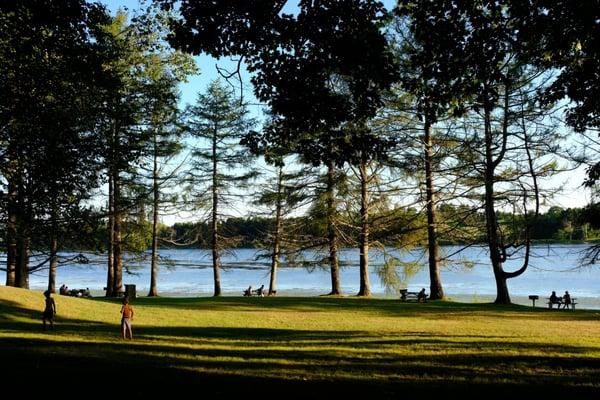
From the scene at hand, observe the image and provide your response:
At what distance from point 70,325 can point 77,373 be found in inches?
328

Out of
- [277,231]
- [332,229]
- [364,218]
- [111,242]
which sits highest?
[364,218]

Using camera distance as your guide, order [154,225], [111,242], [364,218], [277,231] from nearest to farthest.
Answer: [111,242], [364,218], [154,225], [277,231]

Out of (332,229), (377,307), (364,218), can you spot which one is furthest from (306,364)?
(332,229)

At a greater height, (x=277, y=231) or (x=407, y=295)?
(x=277, y=231)

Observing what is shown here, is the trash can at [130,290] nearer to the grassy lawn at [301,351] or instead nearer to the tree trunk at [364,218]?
the grassy lawn at [301,351]

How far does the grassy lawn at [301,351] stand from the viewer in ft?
28.0

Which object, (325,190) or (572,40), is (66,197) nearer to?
(572,40)

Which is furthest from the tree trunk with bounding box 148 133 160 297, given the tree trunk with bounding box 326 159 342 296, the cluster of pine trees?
the tree trunk with bounding box 326 159 342 296

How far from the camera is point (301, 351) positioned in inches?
486

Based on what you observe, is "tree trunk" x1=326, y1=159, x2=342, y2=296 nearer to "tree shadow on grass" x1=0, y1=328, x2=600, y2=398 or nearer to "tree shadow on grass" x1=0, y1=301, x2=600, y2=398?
"tree shadow on grass" x1=0, y1=301, x2=600, y2=398

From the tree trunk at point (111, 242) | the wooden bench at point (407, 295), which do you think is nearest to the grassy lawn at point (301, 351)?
the wooden bench at point (407, 295)

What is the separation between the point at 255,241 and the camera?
1426 inches

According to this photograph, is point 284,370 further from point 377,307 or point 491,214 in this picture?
point 491,214

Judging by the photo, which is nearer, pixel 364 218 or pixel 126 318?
pixel 126 318
